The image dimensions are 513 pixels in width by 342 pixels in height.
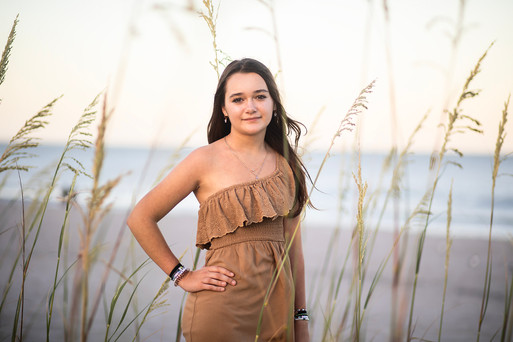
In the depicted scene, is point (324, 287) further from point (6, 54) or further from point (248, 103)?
point (6, 54)

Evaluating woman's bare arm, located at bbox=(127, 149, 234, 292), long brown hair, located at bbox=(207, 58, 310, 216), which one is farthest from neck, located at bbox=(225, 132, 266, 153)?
woman's bare arm, located at bbox=(127, 149, 234, 292)

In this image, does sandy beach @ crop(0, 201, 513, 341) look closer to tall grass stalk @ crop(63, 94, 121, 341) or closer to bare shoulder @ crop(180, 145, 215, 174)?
bare shoulder @ crop(180, 145, 215, 174)

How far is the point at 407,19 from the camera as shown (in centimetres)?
169

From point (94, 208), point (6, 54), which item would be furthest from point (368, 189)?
point (6, 54)

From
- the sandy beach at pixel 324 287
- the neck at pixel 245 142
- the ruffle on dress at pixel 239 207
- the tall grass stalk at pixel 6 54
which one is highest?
the tall grass stalk at pixel 6 54

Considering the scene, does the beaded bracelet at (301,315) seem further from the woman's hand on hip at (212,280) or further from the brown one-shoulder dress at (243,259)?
the woman's hand on hip at (212,280)

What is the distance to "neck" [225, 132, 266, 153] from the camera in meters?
2.09

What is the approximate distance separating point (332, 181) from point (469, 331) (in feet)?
58.5

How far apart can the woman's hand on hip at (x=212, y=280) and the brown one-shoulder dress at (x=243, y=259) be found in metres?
0.02

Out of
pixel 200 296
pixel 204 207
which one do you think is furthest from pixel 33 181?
pixel 200 296

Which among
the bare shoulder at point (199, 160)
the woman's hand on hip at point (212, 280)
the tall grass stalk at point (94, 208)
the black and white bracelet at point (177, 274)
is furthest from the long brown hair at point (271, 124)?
the tall grass stalk at point (94, 208)

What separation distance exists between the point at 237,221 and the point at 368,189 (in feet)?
1.76

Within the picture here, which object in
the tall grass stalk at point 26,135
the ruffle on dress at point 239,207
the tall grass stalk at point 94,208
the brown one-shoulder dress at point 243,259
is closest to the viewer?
the tall grass stalk at point 94,208

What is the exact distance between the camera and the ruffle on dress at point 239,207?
1924mm
